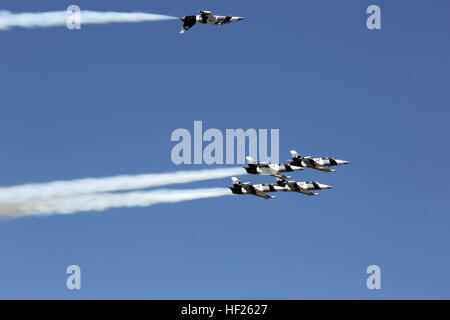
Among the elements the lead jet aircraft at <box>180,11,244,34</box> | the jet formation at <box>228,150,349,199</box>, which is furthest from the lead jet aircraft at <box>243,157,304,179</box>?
the lead jet aircraft at <box>180,11,244,34</box>

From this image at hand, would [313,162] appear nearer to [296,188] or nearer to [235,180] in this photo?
[296,188]

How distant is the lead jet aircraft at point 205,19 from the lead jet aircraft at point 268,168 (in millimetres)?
16311

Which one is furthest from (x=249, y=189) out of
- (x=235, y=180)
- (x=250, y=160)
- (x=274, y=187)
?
(x=250, y=160)

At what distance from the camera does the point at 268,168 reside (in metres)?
162

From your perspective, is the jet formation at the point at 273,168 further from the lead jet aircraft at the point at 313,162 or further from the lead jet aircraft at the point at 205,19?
the lead jet aircraft at the point at 205,19

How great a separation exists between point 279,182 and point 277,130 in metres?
6.25

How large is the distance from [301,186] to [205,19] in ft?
77.1

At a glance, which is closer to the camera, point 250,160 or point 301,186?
point 250,160

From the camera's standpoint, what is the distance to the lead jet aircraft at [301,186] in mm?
164875

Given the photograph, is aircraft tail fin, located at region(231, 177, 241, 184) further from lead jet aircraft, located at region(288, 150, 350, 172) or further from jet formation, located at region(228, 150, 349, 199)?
lead jet aircraft, located at region(288, 150, 350, 172)
